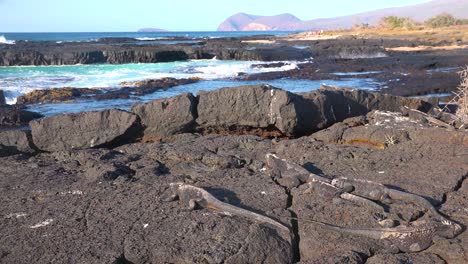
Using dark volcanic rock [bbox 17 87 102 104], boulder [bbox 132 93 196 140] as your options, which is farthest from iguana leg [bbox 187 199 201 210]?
dark volcanic rock [bbox 17 87 102 104]

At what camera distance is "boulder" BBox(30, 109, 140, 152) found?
815 centimetres

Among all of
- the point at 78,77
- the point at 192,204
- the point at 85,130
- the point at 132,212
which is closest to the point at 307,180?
the point at 192,204

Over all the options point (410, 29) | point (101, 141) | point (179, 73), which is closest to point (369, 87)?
point (179, 73)

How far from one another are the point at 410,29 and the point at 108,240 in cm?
7006

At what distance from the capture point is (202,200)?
521 cm

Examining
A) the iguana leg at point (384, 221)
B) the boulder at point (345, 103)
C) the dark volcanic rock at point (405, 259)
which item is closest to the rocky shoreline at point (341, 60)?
the boulder at point (345, 103)

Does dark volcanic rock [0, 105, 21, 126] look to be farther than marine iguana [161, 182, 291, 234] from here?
Yes

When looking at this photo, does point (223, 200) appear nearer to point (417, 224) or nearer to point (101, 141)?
point (417, 224)

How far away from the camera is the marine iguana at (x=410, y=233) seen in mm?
4363

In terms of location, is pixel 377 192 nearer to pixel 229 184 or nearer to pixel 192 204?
pixel 229 184

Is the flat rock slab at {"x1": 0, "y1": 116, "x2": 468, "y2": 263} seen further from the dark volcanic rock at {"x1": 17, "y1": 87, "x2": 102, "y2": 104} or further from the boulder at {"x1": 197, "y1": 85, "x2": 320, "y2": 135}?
the dark volcanic rock at {"x1": 17, "y1": 87, "x2": 102, "y2": 104}

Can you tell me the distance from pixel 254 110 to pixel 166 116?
4.96ft

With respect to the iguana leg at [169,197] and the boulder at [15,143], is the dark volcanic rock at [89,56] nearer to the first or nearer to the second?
the boulder at [15,143]

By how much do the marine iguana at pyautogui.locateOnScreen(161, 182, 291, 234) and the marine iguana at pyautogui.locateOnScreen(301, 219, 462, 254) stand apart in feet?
2.11
